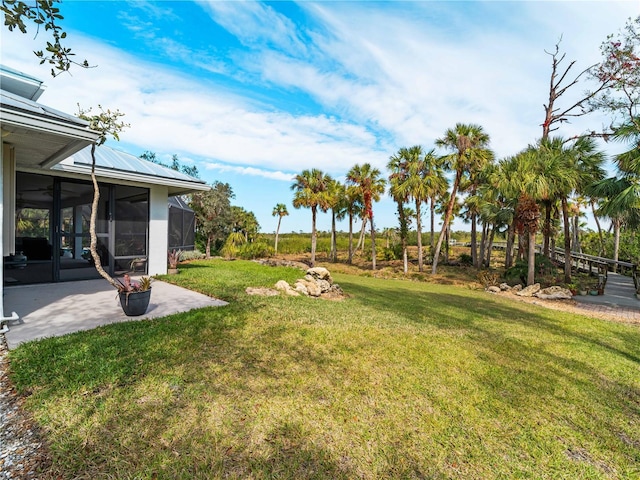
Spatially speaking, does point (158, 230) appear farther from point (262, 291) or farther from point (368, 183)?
point (368, 183)

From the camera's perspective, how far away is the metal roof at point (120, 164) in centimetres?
677

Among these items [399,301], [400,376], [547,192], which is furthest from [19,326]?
[547,192]

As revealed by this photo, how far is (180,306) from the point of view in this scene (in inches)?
200

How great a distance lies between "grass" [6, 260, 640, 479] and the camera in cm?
182

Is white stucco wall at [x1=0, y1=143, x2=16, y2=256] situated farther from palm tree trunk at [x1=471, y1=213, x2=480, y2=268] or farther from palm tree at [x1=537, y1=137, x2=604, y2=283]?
palm tree trunk at [x1=471, y1=213, x2=480, y2=268]

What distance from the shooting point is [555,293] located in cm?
1015

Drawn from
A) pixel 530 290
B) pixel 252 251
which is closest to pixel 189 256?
pixel 252 251

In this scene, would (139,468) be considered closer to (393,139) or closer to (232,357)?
(232,357)

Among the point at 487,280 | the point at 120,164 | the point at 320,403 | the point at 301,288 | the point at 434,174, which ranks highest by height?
the point at 434,174

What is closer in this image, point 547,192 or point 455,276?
point 547,192

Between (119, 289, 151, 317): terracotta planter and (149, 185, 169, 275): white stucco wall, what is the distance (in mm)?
4268

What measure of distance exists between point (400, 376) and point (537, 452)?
3.96ft

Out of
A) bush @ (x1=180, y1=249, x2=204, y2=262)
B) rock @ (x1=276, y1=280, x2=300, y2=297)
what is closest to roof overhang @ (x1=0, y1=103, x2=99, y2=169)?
rock @ (x1=276, y1=280, x2=300, y2=297)

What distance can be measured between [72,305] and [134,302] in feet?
5.22
